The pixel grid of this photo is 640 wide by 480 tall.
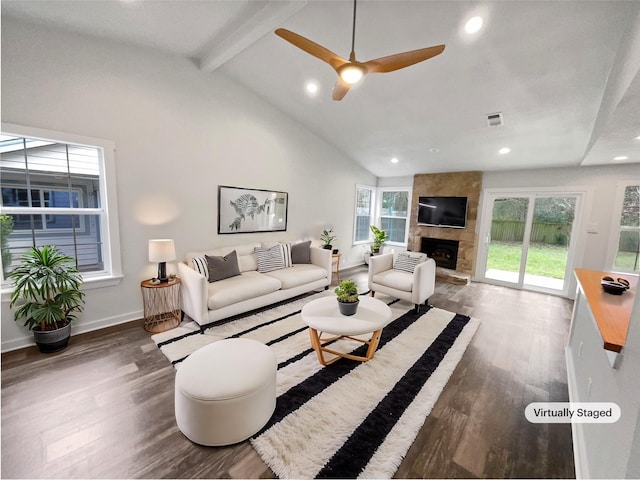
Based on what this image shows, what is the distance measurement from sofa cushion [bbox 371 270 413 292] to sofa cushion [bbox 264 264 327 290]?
89 centimetres

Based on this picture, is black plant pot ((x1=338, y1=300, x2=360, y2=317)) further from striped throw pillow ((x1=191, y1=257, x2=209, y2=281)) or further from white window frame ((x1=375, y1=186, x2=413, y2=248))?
white window frame ((x1=375, y1=186, x2=413, y2=248))

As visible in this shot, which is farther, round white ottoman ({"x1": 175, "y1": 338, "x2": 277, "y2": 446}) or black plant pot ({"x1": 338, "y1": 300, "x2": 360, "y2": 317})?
black plant pot ({"x1": 338, "y1": 300, "x2": 360, "y2": 317})

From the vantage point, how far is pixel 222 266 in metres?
3.45

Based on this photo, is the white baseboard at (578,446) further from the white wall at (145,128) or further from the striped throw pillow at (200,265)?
the white wall at (145,128)

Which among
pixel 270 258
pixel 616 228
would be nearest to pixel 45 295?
pixel 270 258

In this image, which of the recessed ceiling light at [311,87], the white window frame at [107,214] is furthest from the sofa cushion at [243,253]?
the recessed ceiling light at [311,87]

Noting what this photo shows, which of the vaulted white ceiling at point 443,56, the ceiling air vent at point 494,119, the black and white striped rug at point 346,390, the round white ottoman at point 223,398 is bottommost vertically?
the black and white striped rug at point 346,390

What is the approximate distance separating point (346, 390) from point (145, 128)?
139 inches

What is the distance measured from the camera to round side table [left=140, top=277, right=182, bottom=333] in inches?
117

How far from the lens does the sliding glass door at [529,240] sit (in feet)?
15.1

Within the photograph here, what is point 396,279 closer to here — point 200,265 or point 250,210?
point 250,210

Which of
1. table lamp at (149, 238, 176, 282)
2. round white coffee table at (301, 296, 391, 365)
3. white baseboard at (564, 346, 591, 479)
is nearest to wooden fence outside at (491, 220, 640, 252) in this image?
white baseboard at (564, 346, 591, 479)

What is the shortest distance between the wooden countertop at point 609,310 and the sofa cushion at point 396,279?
1.74m

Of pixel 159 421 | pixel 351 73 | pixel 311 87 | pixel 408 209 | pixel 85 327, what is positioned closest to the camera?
pixel 159 421
